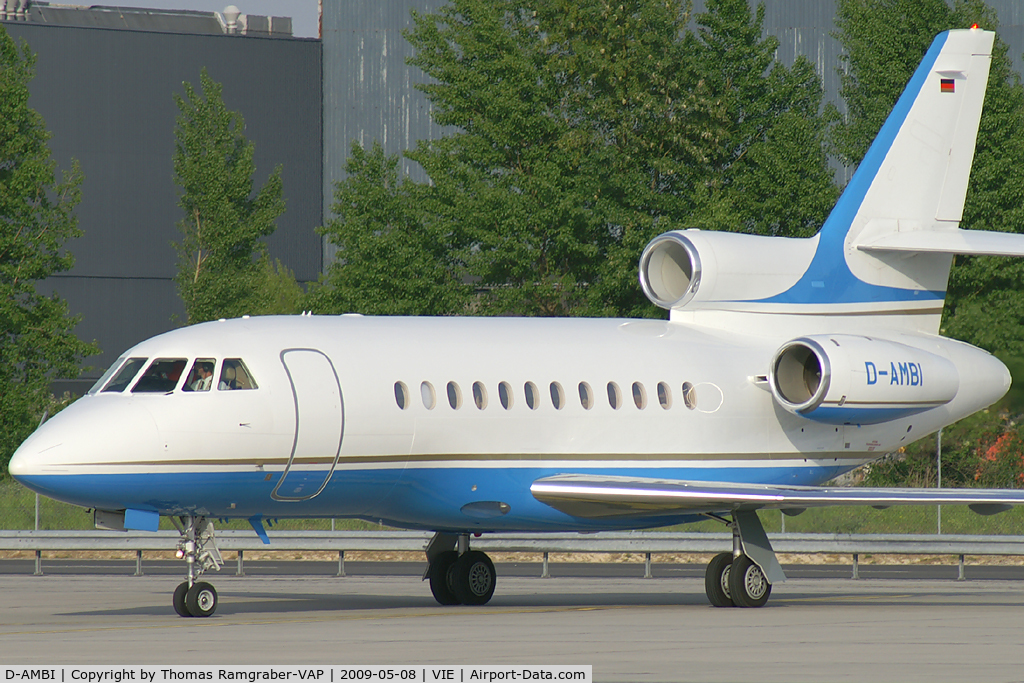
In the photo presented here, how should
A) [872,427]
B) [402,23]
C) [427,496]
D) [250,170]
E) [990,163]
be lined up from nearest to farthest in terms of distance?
[427,496] → [872,427] → [990,163] → [250,170] → [402,23]

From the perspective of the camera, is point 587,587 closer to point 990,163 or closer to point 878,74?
point 990,163

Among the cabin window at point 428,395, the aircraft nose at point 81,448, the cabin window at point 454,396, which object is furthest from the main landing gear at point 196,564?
the cabin window at point 454,396

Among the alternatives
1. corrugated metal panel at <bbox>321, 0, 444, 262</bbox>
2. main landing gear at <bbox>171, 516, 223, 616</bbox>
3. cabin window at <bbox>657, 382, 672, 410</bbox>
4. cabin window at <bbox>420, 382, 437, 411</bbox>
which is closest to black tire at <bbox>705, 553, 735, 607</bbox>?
cabin window at <bbox>657, 382, 672, 410</bbox>

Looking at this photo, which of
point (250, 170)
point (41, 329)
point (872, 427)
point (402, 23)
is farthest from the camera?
point (402, 23)

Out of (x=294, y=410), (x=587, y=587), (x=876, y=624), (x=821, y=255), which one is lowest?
(x=587, y=587)

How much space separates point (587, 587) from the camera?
2261 cm

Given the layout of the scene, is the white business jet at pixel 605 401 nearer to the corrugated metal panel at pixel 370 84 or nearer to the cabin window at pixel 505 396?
the cabin window at pixel 505 396

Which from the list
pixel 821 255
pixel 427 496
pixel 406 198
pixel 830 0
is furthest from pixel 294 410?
pixel 830 0

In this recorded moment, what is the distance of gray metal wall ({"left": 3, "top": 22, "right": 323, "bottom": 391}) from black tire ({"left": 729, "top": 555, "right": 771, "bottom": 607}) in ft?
139

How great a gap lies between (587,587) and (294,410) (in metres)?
7.17

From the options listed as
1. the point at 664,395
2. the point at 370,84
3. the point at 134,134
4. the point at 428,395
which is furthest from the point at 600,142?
the point at 134,134

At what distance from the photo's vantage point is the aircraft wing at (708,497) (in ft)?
58.4

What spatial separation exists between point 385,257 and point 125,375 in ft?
66.1
